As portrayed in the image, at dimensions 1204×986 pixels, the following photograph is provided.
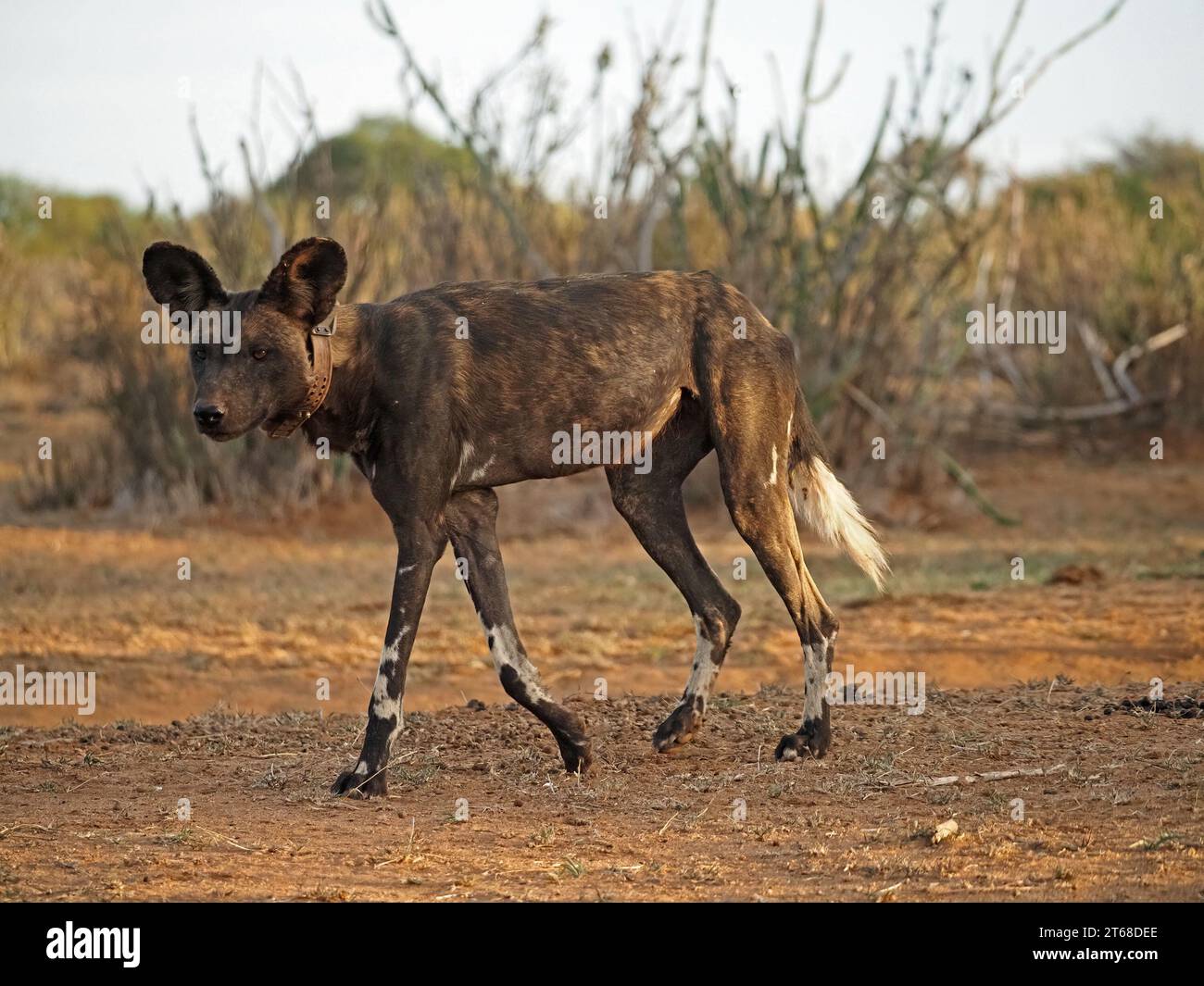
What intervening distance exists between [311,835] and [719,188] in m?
9.61

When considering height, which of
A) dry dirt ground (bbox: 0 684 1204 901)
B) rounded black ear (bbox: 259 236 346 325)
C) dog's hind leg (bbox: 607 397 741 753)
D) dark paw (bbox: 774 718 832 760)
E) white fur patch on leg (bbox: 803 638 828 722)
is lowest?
dry dirt ground (bbox: 0 684 1204 901)

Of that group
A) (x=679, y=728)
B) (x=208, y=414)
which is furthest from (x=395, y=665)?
(x=679, y=728)

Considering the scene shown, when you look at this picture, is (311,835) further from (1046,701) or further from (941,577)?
(941,577)

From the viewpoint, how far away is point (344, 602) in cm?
1084

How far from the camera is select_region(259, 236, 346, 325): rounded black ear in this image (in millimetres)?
5445

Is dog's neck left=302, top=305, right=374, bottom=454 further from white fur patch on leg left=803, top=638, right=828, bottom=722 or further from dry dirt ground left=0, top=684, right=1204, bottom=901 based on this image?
white fur patch on leg left=803, top=638, right=828, bottom=722

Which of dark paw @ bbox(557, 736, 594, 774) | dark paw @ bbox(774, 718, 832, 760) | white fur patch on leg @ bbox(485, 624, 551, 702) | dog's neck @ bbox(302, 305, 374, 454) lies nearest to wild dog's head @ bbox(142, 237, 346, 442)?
dog's neck @ bbox(302, 305, 374, 454)

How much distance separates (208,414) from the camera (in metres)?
5.27

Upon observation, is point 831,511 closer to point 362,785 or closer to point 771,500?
point 771,500

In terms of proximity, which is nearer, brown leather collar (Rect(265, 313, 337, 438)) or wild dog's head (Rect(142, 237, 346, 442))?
wild dog's head (Rect(142, 237, 346, 442))

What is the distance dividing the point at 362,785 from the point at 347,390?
4.75 ft

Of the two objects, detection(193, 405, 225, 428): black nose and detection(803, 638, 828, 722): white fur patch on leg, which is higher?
detection(193, 405, 225, 428): black nose

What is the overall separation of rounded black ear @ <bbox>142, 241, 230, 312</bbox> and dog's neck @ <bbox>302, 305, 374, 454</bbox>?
447 millimetres
